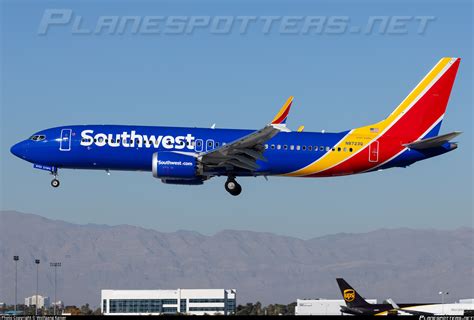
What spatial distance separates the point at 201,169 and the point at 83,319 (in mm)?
27958

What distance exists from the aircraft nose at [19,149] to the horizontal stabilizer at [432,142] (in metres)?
31.6

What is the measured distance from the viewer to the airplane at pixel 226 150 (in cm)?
8438

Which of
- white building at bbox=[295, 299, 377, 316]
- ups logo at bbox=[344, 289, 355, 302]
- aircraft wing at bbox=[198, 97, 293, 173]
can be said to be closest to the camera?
aircraft wing at bbox=[198, 97, 293, 173]

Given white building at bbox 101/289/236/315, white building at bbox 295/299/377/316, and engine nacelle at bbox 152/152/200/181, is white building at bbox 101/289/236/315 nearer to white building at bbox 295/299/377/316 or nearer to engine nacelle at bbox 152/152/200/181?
white building at bbox 295/299/377/316

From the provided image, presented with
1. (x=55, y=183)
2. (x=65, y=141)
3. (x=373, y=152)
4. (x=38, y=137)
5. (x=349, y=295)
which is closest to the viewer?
(x=65, y=141)

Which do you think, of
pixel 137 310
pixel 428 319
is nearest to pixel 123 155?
pixel 428 319

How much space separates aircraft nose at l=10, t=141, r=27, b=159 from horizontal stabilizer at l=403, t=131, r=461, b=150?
3156 cm

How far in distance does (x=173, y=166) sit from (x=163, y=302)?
3330 inches

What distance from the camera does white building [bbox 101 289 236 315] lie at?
536 feet

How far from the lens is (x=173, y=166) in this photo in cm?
8369

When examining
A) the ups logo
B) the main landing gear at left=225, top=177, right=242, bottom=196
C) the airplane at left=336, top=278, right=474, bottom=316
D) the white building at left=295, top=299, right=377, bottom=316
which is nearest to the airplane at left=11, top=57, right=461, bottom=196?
the main landing gear at left=225, top=177, right=242, bottom=196

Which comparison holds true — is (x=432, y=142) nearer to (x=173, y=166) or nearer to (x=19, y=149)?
(x=173, y=166)

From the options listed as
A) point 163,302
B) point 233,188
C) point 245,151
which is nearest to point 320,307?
point 163,302

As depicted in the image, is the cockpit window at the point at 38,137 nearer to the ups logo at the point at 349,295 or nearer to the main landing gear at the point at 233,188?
the main landing gear at the point at 233,188
